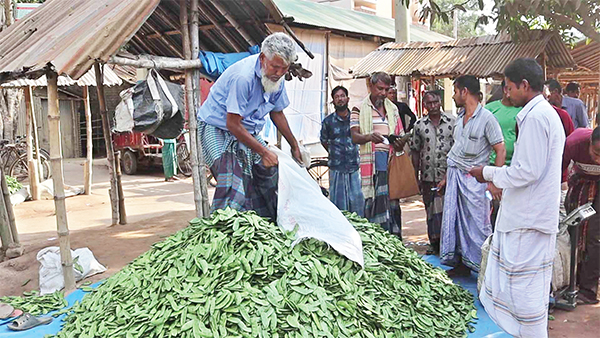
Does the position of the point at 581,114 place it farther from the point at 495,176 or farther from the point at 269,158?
the point at 269,158

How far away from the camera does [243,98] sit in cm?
327

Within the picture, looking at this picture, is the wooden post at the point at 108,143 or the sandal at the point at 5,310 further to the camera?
the wooden post at the point at 108,143

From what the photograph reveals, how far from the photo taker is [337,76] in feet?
38.4

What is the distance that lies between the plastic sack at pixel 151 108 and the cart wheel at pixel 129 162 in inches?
263

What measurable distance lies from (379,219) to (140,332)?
2616 millimetres

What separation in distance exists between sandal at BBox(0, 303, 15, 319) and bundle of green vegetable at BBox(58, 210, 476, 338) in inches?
22.1

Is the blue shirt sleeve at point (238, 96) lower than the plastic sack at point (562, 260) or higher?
higher

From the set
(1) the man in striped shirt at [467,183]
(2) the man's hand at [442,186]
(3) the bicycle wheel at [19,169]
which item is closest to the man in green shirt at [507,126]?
(1) the man in striped shirt at [467,183]

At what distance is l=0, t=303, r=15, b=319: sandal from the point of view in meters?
3.52

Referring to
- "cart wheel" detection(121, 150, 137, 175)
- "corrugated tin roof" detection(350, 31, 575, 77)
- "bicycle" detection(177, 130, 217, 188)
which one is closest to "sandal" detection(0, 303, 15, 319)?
"corrugated tin roof" detection(350, 31, 575, 77)

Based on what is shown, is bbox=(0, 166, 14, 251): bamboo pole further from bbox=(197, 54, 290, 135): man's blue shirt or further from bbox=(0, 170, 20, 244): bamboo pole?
bbox=(197, 54, 290, 135): man's blue shirt

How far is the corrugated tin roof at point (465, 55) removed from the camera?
6258 mm

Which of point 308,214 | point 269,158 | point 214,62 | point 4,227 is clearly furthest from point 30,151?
point 308,214

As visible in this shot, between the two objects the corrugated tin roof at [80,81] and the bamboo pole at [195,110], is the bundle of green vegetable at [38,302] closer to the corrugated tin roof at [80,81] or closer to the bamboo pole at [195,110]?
the bamboo pole at [195,110]
